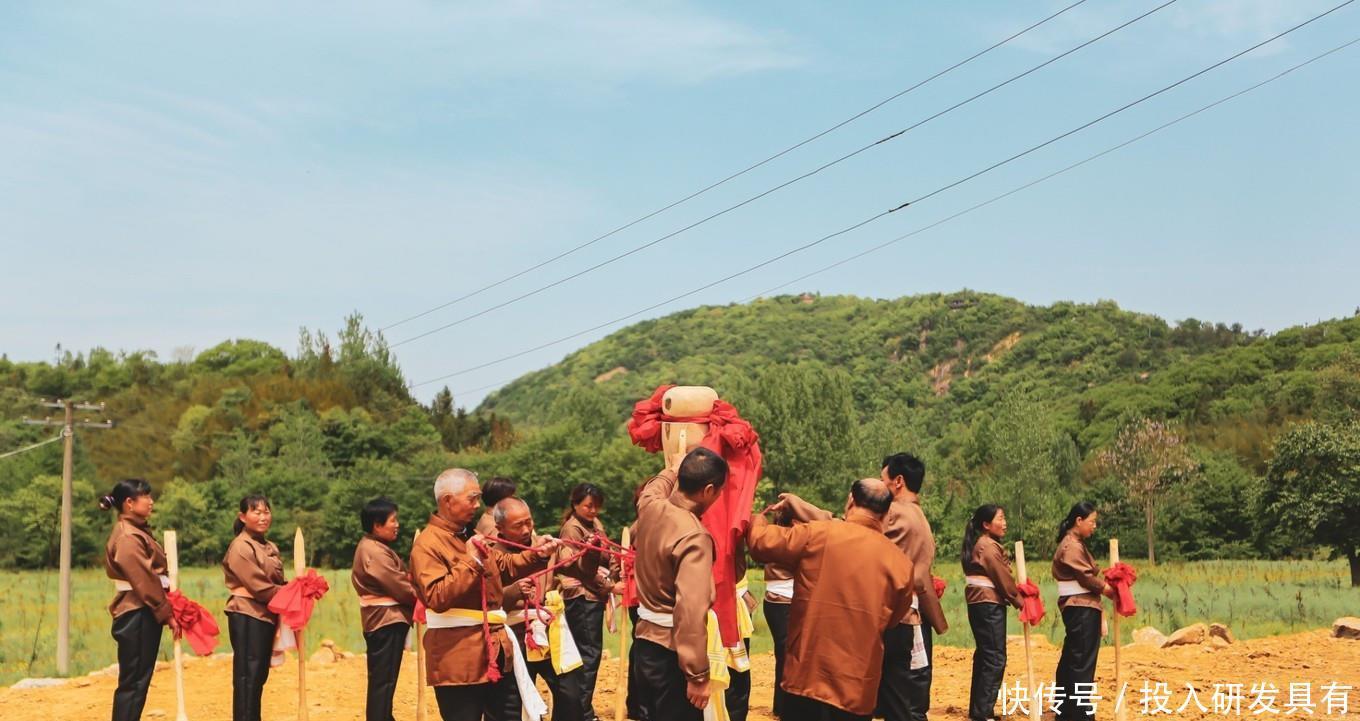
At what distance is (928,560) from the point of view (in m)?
8.88

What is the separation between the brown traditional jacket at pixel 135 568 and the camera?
978 centimetres

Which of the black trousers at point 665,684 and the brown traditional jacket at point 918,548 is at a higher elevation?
the brown traditional jacket at point 918,548

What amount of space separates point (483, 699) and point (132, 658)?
3552 mm

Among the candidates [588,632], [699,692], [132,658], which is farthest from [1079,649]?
[132,658]

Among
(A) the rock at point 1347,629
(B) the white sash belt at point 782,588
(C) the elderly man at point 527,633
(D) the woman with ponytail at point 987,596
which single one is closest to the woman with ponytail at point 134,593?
(C) the elderly man at point 527,633

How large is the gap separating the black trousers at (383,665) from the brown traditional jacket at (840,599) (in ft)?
12.4

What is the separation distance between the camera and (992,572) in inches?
440

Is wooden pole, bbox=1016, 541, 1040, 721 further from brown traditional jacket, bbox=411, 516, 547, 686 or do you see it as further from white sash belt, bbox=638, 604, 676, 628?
white sash belt, bbox=638, 604, 676, 628

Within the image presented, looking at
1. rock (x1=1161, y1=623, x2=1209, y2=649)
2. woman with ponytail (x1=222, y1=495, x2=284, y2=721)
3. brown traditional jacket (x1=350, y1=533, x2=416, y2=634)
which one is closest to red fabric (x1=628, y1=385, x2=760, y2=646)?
brown traditional jacket (x1=350, y1=533, x2=416, y2=634)

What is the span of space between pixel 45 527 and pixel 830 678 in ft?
156

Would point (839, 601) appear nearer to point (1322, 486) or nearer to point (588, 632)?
Answer: point (588, 632)

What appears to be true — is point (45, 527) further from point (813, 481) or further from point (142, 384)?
point (142, 384)

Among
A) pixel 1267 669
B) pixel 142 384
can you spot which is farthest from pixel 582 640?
pixel 142 384

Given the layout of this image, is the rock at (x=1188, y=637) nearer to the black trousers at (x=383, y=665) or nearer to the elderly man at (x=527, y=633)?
the elderly man at (x=527, y=633)
